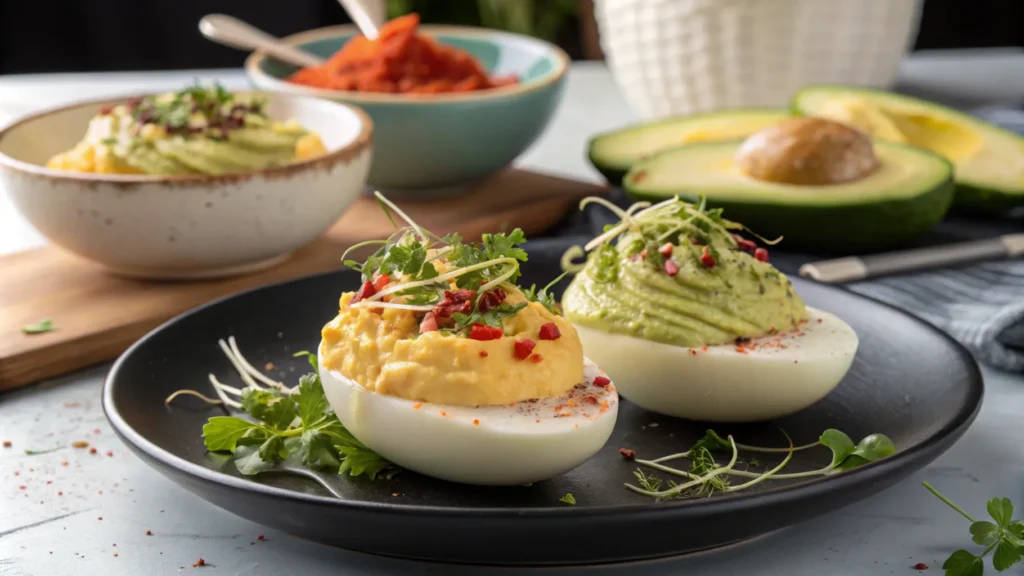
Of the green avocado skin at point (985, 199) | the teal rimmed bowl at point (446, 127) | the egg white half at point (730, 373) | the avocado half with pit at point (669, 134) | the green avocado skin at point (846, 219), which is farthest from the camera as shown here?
the avocado half with pit at point (669, 134)

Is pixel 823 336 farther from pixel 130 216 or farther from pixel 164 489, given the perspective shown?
pixel 130 216

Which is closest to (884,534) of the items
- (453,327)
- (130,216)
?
(453,327)

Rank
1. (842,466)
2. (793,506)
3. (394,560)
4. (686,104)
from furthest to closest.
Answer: (686,104)
(842,466)
(394,560)
(793,506)

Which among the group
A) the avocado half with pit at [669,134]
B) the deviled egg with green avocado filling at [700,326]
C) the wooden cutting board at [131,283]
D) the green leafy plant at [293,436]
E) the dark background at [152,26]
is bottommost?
the dark background at [152,26]

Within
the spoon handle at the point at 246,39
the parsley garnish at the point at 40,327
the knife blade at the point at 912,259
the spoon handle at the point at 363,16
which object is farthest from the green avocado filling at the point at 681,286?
the spoon handle at the point at 363,16

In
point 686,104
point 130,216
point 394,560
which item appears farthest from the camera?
point 686,104

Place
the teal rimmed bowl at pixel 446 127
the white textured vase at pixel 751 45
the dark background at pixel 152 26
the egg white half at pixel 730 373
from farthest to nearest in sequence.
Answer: the dark background at pixel 152 26, the white textured vase at pixel 751 45, the teal rimmed bowl at pixel 446 127, the egg white half at pixel 730 373

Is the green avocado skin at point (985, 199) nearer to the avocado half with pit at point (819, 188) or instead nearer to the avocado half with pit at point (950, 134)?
the avocado half with pit at point (950, 134)
